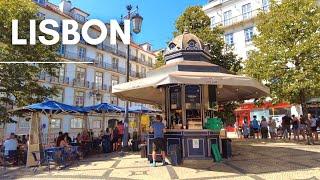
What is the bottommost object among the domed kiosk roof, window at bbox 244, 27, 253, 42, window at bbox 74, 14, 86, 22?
the domed kiosk roof

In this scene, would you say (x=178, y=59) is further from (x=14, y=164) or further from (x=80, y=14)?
(x=80, y=14)

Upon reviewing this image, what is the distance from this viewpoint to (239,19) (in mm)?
38094

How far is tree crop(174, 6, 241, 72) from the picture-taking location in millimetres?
20797

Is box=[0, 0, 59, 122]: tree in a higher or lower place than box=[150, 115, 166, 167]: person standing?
higher

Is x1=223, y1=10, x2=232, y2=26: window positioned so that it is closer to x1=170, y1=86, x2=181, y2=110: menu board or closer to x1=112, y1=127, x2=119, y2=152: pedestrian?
x1=112, y1=127, x2=119, y2=152: pedestrian

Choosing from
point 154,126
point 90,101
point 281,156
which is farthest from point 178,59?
point 90,101

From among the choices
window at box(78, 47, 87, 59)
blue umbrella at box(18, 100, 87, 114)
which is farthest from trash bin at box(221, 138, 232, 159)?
window at box(78, 47, 87, 59)

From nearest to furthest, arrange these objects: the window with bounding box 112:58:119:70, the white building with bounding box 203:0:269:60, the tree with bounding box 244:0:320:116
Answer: the tree with bounding box 244:0:320:116, the white building with bounding box 203:0:269:60, the window with bounding box 112:58:119:70

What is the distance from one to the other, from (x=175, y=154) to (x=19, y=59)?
33.8 ft

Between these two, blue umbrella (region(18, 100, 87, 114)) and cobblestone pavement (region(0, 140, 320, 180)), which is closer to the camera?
cobblestone pavement (region(0, 140, 320, 180))

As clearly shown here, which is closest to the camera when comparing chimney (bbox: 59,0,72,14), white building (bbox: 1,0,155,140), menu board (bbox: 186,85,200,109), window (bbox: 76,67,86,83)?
menu board (bbox: 186,85,200,109)

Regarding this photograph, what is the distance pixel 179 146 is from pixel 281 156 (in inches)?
150

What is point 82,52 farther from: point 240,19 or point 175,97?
point 175,97

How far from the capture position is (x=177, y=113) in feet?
40.5
